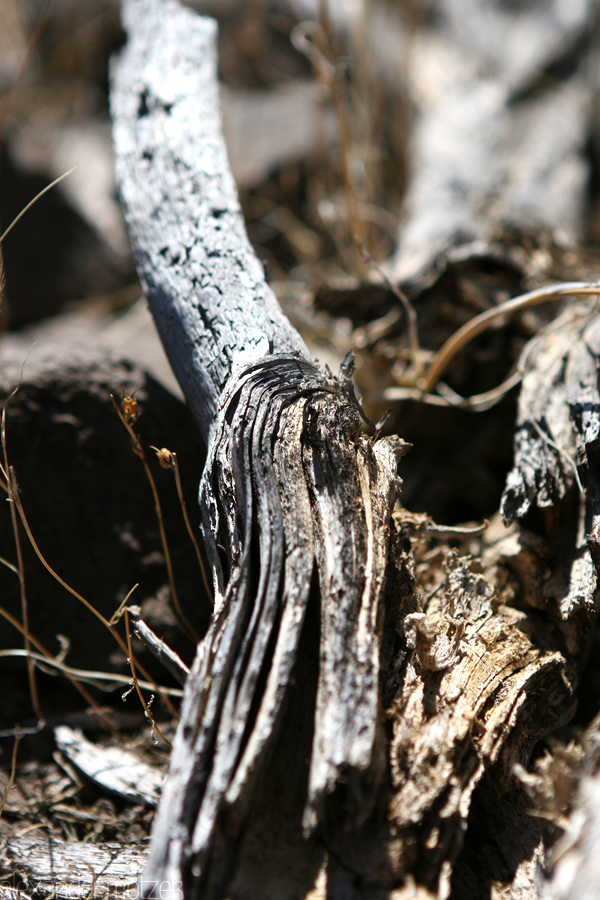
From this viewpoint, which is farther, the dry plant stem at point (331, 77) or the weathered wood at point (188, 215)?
the dry plant stem at point (331, 77)

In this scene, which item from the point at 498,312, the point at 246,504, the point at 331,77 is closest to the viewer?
the point at 246,504

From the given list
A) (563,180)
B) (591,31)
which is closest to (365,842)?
(563,180)

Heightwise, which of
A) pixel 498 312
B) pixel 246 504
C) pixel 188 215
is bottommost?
pixel 246 504

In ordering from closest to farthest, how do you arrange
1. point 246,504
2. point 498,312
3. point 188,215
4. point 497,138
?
point 246,504, point 498,312, point 188,215, point 497,138

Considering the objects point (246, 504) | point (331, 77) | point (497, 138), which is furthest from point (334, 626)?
point (497, 138)

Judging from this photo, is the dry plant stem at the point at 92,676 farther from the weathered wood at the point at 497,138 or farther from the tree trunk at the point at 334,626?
the weathered wood at the point at 497,138

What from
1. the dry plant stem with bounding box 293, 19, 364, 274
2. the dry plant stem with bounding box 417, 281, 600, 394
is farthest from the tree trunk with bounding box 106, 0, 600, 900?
the dry plant stem with bounding box 293, 19, 364, 274

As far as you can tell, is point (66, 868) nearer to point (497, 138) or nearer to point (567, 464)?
point (567, 464)

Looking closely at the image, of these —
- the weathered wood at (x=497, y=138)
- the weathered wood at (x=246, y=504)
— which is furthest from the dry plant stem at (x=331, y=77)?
the weathered wood at (x=246, y=504)
